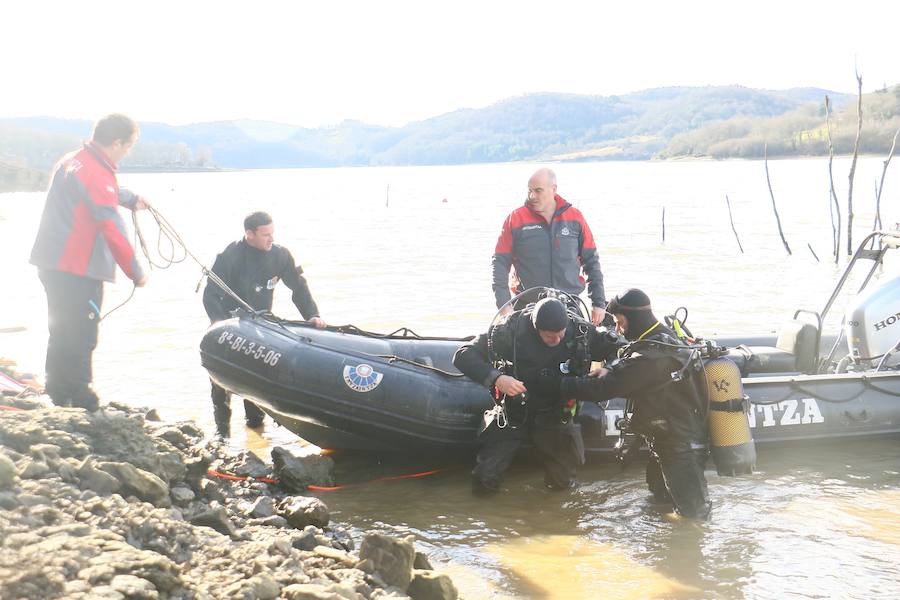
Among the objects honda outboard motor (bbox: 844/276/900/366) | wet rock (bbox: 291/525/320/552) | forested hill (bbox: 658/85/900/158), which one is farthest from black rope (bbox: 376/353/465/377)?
forested hill (bbox: 658/85/900/158)

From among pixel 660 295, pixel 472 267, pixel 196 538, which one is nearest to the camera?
pixel 196 538

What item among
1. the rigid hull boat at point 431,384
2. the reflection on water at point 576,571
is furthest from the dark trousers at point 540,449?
the reflection on water at point 576,571

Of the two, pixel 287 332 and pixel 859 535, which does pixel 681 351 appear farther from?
pixel 287 332

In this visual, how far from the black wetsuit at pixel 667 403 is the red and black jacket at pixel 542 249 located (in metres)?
1.34

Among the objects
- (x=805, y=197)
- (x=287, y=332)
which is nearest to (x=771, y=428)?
(x=287, y=332)

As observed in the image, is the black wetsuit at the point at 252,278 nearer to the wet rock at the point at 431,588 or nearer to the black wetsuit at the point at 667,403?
the black wetsuit at the point at 667,403

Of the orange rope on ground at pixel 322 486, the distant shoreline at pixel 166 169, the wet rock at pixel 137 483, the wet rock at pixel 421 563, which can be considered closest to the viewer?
the wet rock at pixel 137 483

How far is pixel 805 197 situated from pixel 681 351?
1448 inches

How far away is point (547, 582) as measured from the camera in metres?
3.85

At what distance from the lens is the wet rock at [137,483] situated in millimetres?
3488

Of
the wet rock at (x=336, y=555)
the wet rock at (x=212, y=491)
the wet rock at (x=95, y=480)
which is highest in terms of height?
the wet rock at (x=95, y=480)

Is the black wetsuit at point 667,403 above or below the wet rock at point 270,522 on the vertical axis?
above

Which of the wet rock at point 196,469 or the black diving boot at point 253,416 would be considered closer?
the wet rock at point 196,469

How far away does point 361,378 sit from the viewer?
498 cm
